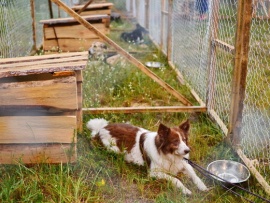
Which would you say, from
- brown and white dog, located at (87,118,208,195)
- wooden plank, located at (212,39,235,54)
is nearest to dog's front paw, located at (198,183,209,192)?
brown and white dog, located at (87,118,208,195)

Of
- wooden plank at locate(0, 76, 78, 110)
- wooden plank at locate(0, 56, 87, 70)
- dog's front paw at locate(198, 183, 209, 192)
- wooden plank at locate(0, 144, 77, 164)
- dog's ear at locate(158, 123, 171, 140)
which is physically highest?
wooden plank at locate(0, 56, 87, 70)

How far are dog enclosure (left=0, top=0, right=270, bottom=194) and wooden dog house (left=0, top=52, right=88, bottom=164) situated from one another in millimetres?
1511

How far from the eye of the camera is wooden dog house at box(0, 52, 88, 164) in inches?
116

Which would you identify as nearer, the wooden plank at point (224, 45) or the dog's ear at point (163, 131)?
the dog's ear at point (163, 131)

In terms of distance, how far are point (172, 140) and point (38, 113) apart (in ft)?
3.67

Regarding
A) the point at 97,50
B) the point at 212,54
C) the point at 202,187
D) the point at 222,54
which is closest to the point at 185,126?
the point at 202,187

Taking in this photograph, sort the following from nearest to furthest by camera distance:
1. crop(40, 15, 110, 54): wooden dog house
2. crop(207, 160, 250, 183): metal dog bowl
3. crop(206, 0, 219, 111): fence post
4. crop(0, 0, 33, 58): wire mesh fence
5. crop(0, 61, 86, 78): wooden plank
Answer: crop(0, 61, 86, 78): wooden plank → crop(207, 160, 250, 183): metal dog bowl → crop(206, 0, 219, 111): fence post → crop(0, 0, 33, 58): wire mesh fence → crop(40, 15, 110, 54): wooden dog house

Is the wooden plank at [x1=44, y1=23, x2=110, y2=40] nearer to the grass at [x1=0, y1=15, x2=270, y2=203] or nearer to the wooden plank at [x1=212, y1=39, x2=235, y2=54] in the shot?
the grass at [x1=0, y1=15, x2=270, y2=203]

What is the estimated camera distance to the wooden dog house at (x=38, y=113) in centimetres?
295

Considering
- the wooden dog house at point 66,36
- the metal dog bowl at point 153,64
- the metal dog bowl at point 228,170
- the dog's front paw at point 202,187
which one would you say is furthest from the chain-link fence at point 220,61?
the wooden dog house at point 66,36

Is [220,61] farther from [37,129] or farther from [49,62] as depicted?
[37,129]

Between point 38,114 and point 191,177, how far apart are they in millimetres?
1384

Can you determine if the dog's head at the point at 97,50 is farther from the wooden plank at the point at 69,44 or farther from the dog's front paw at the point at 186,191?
the dog's front paw at the point at 186,191

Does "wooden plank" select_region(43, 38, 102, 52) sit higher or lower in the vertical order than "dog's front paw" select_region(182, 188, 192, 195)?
higher
